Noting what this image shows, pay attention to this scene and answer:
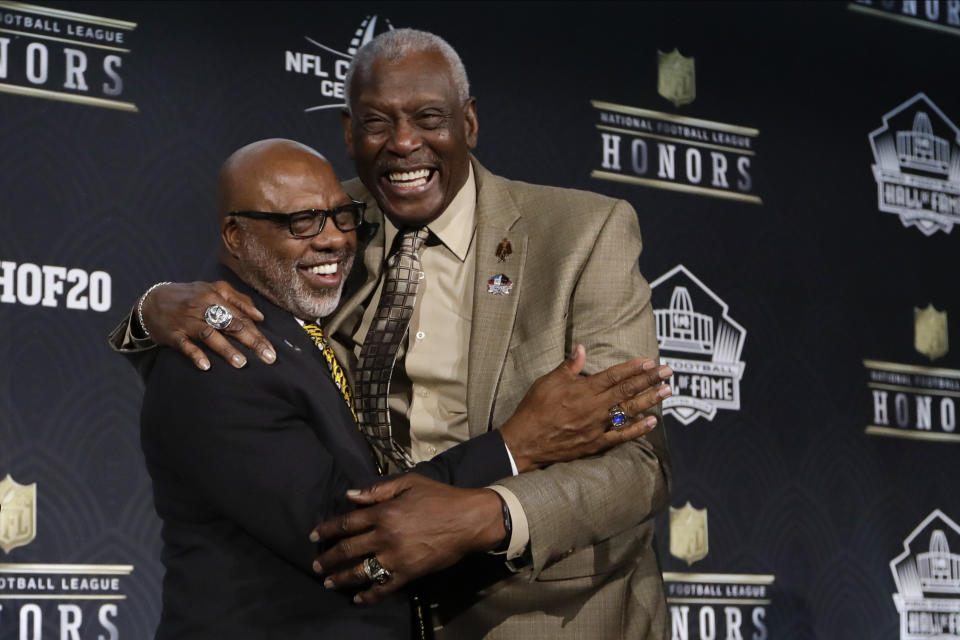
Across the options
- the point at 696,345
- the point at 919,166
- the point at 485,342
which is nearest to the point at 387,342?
the point at 485,342

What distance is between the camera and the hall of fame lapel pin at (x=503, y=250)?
9.28ft

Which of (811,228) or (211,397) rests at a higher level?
(811,228)

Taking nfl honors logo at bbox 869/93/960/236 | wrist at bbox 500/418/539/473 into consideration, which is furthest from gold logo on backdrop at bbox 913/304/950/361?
wrist at bbox 500/418/539/473

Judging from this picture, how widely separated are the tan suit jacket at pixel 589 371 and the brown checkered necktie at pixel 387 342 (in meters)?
0.08

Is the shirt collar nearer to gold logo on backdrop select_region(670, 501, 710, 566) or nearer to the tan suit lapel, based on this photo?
the tan suit lapel

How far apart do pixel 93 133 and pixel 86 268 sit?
1.39ft

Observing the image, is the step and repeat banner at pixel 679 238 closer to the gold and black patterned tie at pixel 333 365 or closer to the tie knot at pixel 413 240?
the tie knot at pixel 413 240

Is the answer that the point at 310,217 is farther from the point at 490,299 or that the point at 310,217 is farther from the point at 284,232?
the point at 490,299

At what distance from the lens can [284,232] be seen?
262cm

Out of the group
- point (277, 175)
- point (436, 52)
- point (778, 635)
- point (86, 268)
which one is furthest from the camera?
point (778, 635)

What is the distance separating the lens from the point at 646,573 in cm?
276

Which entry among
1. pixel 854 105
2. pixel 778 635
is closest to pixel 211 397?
pixel 778 635

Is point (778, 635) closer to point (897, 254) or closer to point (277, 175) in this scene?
point (897, 254)

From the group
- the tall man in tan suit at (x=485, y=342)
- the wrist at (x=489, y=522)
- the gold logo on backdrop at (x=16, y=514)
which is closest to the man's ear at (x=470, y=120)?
the tall man in tan suit at (x=485, y=342)
